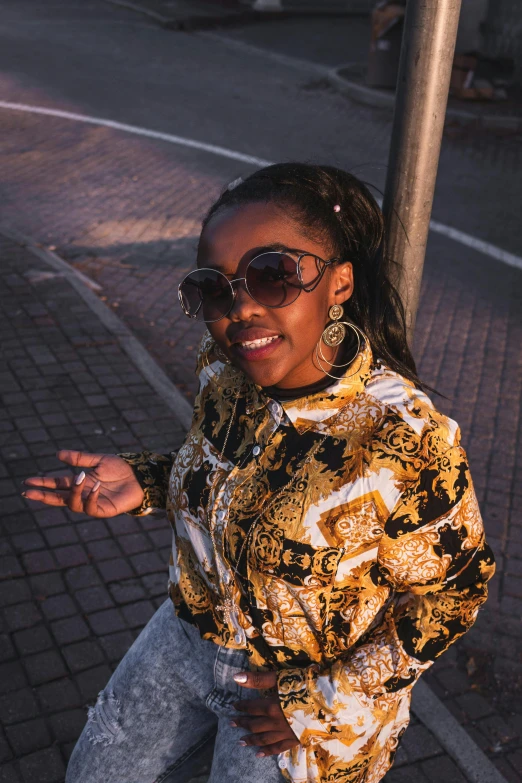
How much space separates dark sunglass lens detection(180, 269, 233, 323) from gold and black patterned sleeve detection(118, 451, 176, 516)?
54cm

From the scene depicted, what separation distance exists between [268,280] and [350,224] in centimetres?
31

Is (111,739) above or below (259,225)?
below

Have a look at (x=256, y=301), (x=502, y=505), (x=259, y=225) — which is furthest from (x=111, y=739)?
(x=502, y=505)

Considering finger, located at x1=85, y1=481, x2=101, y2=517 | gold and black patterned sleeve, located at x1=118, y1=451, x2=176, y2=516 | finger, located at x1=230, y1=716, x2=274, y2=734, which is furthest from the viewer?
gold and black patterned sleeve, located at x1=118, y1=451, x2=176, y2=516

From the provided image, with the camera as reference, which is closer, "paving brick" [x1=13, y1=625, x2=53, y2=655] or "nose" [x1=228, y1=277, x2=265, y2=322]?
"nose" [x1=228, y1=277, x2=265, y2=322]

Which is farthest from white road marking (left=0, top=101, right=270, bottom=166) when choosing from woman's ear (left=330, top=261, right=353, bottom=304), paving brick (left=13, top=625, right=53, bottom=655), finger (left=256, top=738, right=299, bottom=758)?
finger (left=256, top=738, right=299, bottom=758)

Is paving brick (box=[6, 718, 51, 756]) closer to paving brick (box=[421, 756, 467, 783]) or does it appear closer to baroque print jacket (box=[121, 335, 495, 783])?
paving brick (box=[421, 756, 467, 783])

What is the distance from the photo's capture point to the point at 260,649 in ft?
6.95

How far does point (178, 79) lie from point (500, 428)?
11.6m

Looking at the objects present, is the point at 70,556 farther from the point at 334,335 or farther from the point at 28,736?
the point at 334,335

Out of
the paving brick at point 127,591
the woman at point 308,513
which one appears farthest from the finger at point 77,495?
the paving brick at point 127,591

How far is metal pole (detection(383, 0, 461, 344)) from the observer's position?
7.48 feet

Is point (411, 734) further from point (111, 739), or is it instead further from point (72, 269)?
point (72, 269)

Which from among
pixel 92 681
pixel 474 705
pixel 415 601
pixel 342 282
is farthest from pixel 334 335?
pixel 474 705
